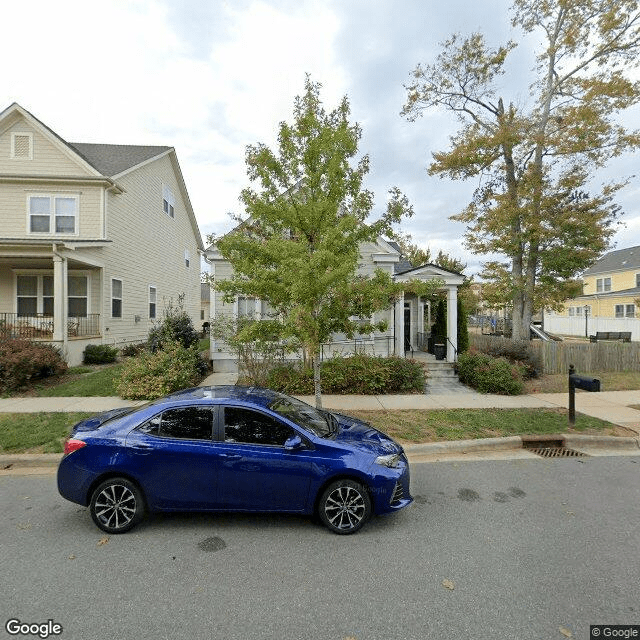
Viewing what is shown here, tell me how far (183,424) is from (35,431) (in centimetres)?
476

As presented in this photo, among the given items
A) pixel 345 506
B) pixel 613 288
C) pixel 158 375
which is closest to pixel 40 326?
pixel 158 375

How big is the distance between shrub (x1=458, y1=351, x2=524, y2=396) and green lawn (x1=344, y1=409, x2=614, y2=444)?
5.51 ft

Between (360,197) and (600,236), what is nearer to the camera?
(360,197)

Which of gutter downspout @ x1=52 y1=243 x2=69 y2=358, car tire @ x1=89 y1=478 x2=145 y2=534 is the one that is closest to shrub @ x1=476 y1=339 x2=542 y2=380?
car tire @ x1=89 y1=478 x2=145 y2=534

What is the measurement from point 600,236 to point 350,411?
42.2 feet

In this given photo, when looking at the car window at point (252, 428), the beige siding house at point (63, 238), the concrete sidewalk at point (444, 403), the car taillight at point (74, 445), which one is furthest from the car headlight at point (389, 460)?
the beige siding house at point (63, 238)

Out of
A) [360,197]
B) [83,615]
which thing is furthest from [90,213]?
[83,615]

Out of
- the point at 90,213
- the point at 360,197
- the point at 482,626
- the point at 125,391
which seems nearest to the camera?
the point at 482,626

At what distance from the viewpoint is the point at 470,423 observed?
7.30 m

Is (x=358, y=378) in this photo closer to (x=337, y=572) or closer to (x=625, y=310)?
(x=337, y=572)

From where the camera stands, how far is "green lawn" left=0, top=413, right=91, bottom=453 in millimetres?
5895

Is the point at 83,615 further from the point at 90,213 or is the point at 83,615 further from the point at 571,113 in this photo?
the point at 571,113

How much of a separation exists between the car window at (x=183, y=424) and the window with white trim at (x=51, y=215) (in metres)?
14.4

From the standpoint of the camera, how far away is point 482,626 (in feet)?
8.30
